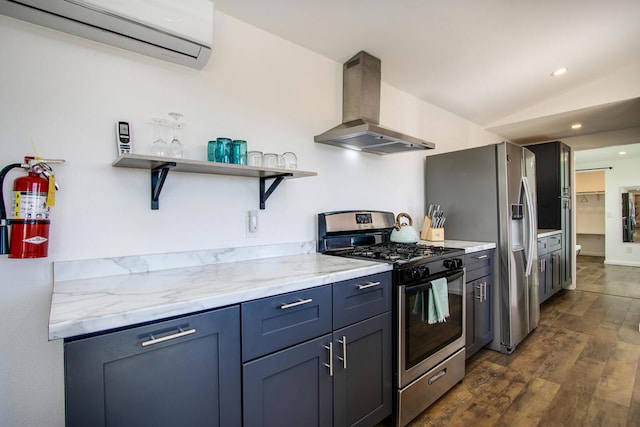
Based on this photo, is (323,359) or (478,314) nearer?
(323,359)

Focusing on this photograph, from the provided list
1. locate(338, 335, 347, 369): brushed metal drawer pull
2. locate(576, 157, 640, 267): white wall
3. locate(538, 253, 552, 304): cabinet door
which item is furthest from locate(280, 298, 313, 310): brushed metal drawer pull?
locate(576, 157, 640, 267): white wall

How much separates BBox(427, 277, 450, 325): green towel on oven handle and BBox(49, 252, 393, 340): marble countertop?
42cm

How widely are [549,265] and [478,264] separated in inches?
85.9

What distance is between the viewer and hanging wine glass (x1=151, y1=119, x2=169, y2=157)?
4.71ft

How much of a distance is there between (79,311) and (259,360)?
60 cm

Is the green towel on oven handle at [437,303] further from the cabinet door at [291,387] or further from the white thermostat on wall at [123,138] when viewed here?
the white thermostat on wall at [123,138]

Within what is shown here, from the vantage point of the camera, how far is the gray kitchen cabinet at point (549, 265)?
3.70 m

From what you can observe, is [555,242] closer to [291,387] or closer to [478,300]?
[478,300]

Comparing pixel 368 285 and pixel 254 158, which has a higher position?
pixel 254 158

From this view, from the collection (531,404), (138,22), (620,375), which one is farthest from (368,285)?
(620,375)

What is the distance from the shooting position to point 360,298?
1536 mm

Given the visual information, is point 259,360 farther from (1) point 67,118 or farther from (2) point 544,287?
(2) point 544,287

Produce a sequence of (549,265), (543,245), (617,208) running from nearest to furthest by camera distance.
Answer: (543,245) → (549,265) → (617,208)

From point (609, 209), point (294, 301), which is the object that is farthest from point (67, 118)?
point (609, 209)
